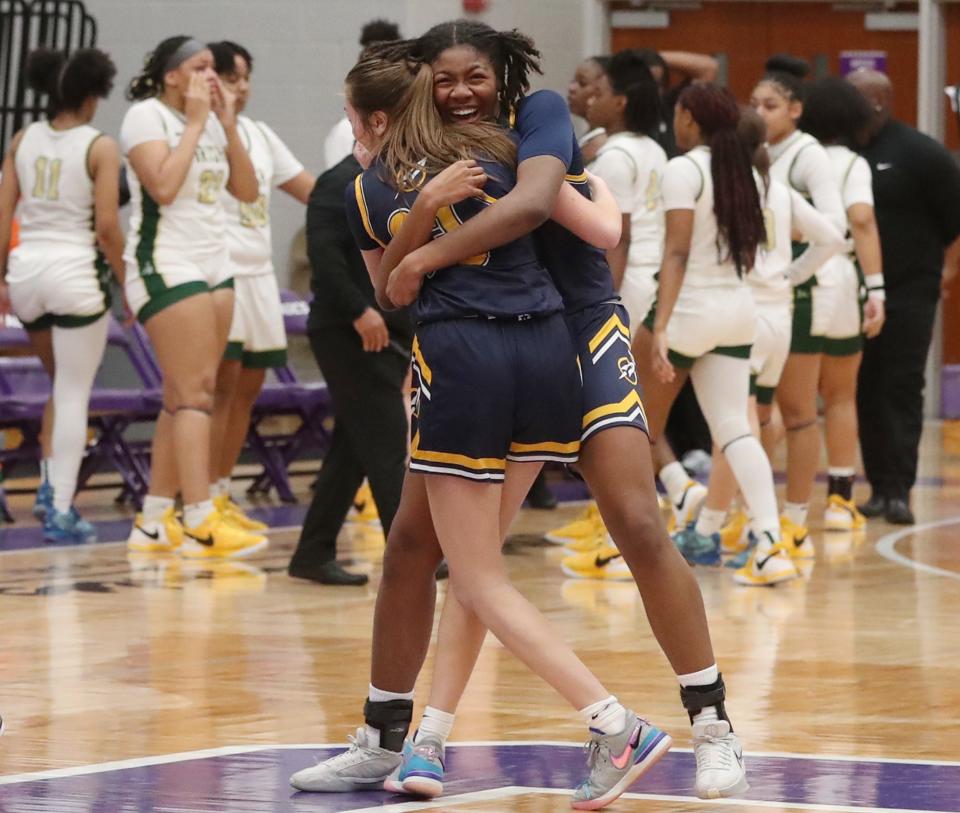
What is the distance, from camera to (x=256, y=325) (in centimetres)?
944

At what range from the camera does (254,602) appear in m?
7.45

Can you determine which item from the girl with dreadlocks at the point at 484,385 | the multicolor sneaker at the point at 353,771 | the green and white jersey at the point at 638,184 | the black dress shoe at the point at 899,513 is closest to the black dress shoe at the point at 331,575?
the green and white jersey at the point at 638,184

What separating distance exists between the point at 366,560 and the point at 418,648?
13.6 ft

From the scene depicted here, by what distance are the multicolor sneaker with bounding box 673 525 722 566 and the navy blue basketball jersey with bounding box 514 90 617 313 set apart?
3985 millimetres

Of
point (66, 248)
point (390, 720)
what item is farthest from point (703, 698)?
point (66, 248)

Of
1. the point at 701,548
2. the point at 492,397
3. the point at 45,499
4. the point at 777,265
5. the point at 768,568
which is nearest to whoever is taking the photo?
the point at 492,397

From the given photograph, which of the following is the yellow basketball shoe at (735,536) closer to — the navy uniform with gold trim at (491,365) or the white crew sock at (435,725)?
the white crew sock at (435,725)

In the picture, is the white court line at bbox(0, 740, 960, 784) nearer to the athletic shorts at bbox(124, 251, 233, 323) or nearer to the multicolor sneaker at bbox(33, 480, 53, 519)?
the athletic shorts at bbox(124, 251, 233, 323)

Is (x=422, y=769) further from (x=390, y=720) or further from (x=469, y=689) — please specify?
(x=469, y=689)

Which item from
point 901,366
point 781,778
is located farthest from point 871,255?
point 781,778

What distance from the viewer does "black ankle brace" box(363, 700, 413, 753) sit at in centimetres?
451

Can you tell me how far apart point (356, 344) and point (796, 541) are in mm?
2200

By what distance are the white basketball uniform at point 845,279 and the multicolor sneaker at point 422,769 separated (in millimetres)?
5030

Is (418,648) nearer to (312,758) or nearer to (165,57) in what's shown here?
(312,758)
